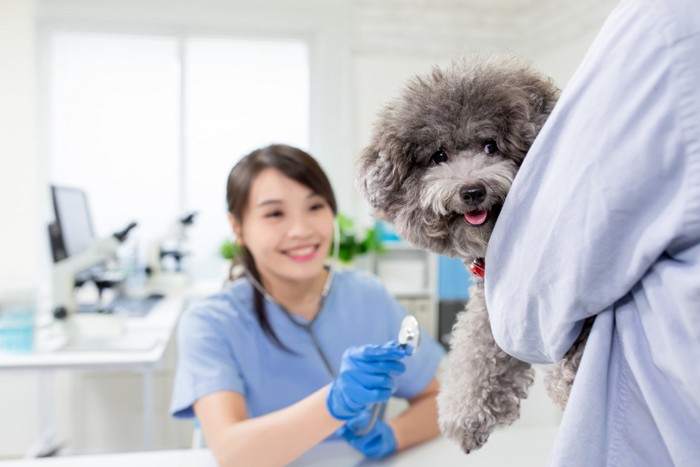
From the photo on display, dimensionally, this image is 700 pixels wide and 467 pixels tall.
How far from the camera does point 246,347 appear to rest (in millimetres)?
1280

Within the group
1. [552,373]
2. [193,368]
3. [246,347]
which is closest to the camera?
[552,373]

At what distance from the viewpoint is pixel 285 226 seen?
4.26 feet

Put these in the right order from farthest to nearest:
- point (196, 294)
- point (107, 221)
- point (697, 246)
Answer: point (107, 221) → point (196, 294) → point (697, 246)

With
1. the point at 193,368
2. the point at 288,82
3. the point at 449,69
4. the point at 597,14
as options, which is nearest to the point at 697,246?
the point at 449,69

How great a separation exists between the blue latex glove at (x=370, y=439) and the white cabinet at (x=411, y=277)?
7.25 feet

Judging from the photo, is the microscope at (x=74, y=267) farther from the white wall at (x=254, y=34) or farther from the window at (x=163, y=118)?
the window at (x=163, y=118)

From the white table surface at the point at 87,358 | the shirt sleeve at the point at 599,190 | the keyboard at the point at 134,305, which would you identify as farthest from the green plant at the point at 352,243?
the shirt sleeve at the point at 599,190

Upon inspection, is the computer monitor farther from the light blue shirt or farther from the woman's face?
the light blue shirt

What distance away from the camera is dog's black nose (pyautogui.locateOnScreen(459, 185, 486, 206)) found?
44cm

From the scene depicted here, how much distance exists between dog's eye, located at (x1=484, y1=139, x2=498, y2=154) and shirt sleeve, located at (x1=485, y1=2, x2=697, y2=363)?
0.06 metres

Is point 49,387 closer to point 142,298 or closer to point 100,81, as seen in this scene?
point 142,298

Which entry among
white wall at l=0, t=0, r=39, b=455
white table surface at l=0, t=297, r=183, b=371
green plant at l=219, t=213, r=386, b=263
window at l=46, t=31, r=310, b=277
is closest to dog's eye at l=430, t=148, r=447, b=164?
white table surface at l=0, t=297, r=183, b=371

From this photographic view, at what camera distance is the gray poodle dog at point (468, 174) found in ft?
1.50

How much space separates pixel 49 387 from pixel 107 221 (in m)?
1.15
